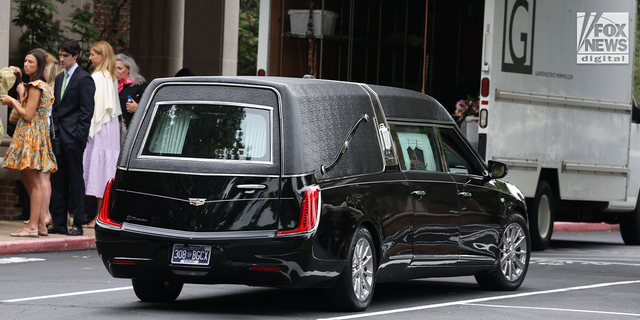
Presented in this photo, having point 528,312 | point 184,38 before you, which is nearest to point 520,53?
point 528,312

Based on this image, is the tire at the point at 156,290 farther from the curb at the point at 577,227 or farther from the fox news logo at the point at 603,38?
the curb at the point at 577,227

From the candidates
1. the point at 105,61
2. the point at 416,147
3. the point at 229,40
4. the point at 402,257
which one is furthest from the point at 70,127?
the point at 229,40

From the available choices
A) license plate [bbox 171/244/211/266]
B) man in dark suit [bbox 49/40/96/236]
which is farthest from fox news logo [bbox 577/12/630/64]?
license plate [bbox 171/244/211/266]

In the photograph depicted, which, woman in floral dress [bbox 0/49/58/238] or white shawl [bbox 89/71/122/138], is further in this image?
white shawl [bbox 89/71/122/138]

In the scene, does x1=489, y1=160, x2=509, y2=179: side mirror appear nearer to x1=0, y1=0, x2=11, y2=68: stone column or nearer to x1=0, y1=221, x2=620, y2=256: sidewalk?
x1=0, y1=221, x2=620, y2=256: sidewalk

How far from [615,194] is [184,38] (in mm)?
9516

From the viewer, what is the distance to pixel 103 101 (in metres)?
13.8

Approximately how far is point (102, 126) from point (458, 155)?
5664 mm

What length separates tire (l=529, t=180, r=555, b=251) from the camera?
14398 millimetres

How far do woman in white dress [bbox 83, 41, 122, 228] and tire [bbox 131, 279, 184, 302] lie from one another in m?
5.43

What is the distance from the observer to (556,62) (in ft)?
47.1

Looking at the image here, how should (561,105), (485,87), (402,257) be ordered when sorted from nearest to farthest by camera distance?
1. (402,257)
2. (485,87)
3. (561,105)

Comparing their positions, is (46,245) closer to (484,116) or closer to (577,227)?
(484,116)

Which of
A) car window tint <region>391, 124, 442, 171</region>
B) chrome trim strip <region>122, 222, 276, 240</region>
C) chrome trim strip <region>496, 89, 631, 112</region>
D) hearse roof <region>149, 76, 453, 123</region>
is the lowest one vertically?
chrome trim strip <region>122, 222, 276, 240</region>
